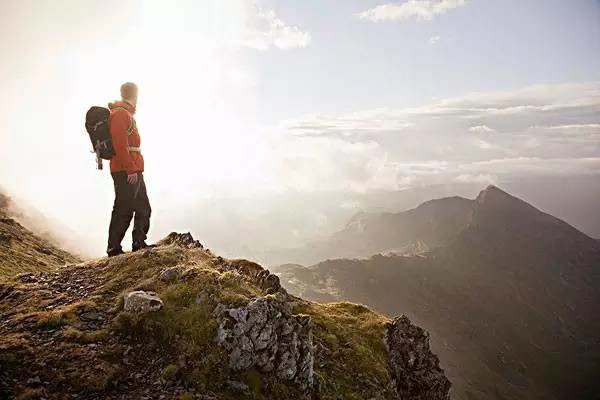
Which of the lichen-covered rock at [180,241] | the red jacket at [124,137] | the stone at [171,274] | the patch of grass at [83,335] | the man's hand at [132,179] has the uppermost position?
the red jacket at [124,137]

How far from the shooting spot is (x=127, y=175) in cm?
Answer: 1808

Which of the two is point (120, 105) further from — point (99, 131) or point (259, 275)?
point (259, 275)

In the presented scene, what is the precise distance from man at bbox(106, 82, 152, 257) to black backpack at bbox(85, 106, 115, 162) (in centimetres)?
30

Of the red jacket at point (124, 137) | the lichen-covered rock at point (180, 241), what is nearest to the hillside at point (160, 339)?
the lichen-covered rock at point (180, 241)

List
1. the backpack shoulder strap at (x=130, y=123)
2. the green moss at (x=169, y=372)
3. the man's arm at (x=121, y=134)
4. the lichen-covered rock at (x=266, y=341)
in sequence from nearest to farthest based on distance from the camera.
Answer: the green moss at (x=169, y=372), the lichen-covered rock at (x=266, y=341), the man's arm at (x=121, y=134), the backpack shoulder strap at (x=130, y=123)

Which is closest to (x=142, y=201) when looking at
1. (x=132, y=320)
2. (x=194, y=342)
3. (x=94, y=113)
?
(x=94, y=113)

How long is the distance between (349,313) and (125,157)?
1742cm

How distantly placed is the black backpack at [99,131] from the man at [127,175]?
0.99 ft

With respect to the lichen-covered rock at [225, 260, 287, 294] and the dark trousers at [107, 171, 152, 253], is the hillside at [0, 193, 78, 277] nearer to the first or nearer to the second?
the dark trousers at [107, 171, 152, 253]

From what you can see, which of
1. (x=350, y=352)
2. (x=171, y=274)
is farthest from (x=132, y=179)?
(x=350, y=352)

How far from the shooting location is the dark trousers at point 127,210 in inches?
728

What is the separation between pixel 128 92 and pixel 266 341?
1207cm

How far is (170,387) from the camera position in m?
11.9

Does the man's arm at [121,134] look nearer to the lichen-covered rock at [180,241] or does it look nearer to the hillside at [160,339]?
the hillside at [160,339]
